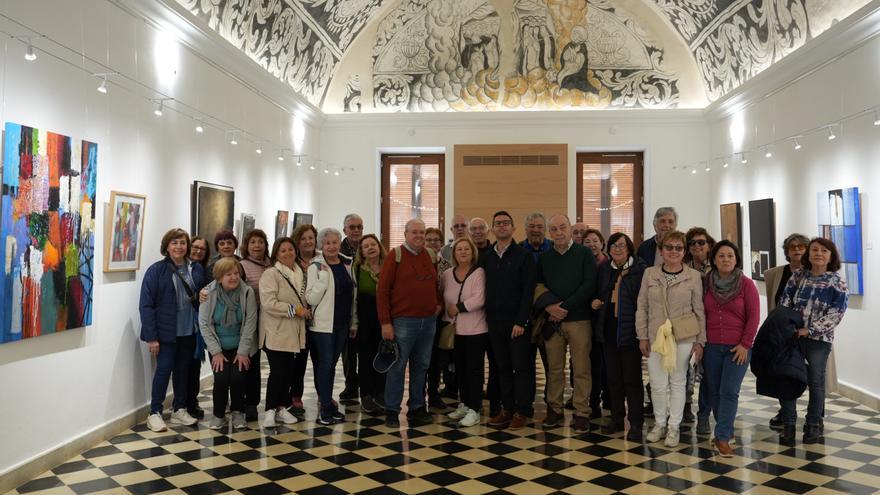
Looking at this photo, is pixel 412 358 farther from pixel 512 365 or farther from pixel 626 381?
pixel 626 381

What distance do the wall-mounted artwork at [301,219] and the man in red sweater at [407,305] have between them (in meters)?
5.68

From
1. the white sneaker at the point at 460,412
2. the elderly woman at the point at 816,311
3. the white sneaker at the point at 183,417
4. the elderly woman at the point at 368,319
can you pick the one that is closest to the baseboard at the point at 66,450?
the white sneaker at the point at 183,417

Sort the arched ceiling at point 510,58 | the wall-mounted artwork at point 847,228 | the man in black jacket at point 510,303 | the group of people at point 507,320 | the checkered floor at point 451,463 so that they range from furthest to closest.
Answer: the arched ceiling at point 510,58 → the wall-mounted artwork at point 847,228 → the man in black jacket at point 510,303 → the group of people at point 507,320 → the checkered floor at point 451,463

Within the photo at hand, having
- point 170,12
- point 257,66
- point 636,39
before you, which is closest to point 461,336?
point 170,12

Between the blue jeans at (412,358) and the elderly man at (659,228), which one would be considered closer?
the blue jeans at (412,358)

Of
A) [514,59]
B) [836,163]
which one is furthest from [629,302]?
[514,59]

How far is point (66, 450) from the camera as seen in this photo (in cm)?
602

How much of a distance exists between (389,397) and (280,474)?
5.80 feet

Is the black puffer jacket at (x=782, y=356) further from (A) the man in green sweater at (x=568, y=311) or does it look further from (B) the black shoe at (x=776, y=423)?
(A) the man in green sweater at (x=568, y=311)

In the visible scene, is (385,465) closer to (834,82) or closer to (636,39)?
(834,82)

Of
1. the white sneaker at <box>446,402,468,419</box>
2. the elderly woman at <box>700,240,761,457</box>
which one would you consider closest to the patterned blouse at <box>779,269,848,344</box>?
the elderly woman at <box>700,240,761,457</box>

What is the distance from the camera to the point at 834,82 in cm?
869

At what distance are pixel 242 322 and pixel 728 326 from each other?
4.47m

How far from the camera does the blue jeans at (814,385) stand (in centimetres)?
658
